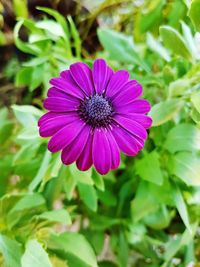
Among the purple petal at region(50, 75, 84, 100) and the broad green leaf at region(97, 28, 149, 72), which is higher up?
the broad green leaf at region(97, 28, 149, 72)

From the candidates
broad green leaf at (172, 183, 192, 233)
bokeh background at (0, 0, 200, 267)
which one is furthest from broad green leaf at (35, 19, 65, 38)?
broad green leaf at (172, 183, 192, 233)

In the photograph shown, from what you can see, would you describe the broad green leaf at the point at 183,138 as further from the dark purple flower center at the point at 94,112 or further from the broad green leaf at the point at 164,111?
the dark purple flower center at the point at 94,112

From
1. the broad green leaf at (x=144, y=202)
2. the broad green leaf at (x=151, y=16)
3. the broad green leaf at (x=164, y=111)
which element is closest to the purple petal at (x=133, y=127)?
the broad green leaf at (x=164, y=111)

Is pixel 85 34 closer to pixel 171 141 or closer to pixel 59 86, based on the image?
pixel 171 141

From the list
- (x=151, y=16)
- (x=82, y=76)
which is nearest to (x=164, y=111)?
(x=82, y=76)

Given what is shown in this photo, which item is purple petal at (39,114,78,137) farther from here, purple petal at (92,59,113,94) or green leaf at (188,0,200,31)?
green leaf at (188,0,200,31)

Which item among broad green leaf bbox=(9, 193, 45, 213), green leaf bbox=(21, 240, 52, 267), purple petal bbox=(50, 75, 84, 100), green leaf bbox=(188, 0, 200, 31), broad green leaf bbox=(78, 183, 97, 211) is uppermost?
green leaf bbox=(188, 0, 200, 31)

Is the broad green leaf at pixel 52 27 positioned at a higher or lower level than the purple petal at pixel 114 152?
→ higher
